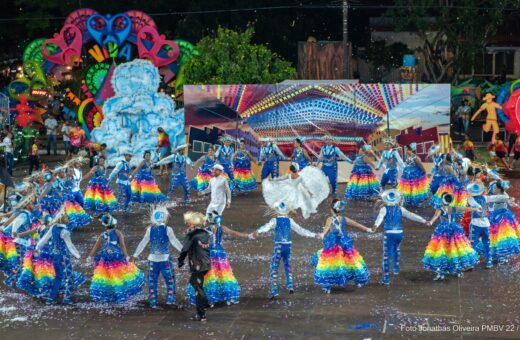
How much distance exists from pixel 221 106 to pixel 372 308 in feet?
45.9

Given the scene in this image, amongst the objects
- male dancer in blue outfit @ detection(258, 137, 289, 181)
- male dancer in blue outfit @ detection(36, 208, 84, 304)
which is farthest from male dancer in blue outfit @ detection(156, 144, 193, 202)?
male dancer in blue outfit @ detection(36, 208, 84, 304)

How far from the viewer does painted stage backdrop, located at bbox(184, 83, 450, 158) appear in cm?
2495

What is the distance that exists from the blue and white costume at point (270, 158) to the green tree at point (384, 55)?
18856mm

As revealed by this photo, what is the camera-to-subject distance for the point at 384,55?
41.1 m

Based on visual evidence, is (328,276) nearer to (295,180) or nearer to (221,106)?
(295,180)

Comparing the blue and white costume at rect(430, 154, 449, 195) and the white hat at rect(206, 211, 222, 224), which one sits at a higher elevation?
the white hat at rect(206, 211, 222, 224)

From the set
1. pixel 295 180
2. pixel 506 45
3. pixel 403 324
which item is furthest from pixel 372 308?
pixel 506 45

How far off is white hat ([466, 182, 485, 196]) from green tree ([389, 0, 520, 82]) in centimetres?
2323

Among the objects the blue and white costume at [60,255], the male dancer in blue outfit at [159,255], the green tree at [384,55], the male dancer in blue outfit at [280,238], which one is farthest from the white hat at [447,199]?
the green tree at [384,55]

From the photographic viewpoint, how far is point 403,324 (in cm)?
1211

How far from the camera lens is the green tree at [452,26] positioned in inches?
1473

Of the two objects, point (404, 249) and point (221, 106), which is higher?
point (221, 106)

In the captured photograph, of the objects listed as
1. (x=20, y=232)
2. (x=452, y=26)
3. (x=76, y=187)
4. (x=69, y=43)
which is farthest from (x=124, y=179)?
(x=452, y=26)

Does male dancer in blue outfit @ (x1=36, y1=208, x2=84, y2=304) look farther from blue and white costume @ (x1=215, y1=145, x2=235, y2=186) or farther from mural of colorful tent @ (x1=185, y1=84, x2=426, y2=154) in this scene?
mural of colorful tent @ (x1=185, y1=84, x2=426, y2=154)
